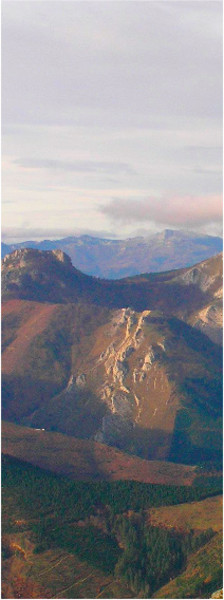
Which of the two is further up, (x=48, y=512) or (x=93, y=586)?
(x=48, y=512)

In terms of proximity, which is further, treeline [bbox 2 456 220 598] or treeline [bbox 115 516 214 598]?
treeline [bbox 2 456 220 598]

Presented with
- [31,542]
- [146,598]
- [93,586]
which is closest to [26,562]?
[31,542]

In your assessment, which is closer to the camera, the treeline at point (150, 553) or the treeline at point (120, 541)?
the treeline at point (150, 553)

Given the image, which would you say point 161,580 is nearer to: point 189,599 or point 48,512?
point 189,599

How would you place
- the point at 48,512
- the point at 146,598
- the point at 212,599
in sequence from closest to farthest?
the point at 212,599 → the point at 146,598 → the point at 48,512

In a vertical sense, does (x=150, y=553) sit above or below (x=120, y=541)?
below

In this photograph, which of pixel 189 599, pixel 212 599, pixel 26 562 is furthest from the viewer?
pixel 26 562

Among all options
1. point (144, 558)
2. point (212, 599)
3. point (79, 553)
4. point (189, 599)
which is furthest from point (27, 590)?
point (212, 599)

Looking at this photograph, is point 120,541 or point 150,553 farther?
point 120,541

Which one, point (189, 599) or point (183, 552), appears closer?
point (189, 599)
